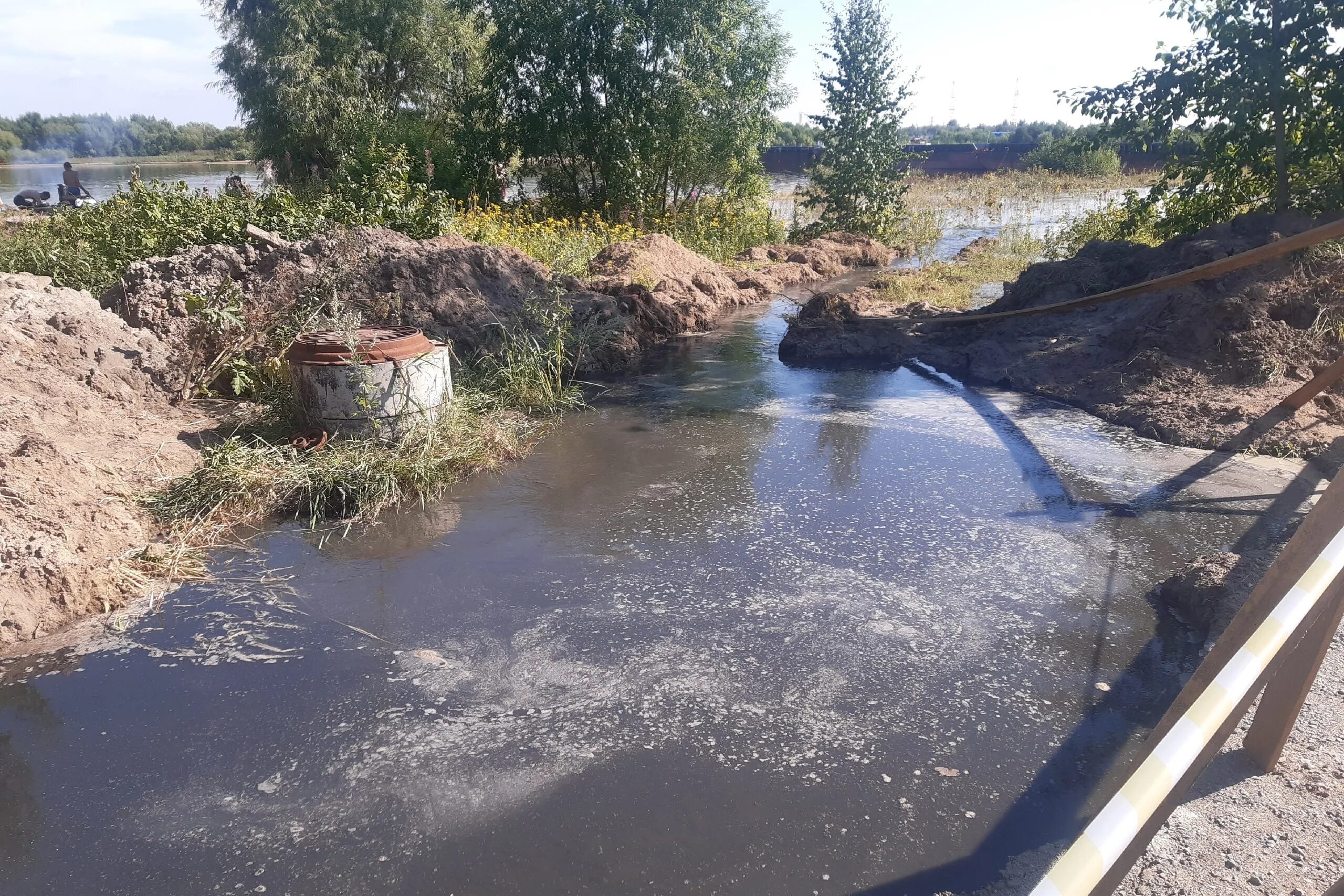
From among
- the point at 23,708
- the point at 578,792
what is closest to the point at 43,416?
the point at 23,708

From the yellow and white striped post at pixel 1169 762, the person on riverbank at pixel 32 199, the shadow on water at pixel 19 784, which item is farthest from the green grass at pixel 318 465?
the person on riverbank at pixel 32 199

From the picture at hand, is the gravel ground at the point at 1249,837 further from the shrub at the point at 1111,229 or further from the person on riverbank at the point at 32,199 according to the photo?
the person on riverbank at the point at 32,199

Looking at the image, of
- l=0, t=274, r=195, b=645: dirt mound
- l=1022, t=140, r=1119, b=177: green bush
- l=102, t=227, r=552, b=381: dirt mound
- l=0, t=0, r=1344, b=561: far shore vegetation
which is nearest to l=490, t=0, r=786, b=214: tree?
l=0, t=0, r=1344, b=561: far shore vegetation

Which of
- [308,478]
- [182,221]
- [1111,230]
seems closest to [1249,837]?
[308,478]

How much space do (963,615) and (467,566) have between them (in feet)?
8.65

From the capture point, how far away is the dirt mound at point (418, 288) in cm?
731

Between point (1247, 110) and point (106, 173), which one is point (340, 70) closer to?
point (1247, 110)

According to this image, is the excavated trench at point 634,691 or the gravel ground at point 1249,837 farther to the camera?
the excavated trench at point 634,691

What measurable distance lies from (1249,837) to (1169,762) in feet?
5.88

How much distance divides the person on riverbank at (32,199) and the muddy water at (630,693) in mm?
20338

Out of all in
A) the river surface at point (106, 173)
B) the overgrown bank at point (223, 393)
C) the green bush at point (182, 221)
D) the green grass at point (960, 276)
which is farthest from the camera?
the river surface at point (106, 173)

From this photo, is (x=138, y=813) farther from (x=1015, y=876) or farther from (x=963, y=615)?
(x=963, y=615)

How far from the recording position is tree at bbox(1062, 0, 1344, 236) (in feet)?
28.8

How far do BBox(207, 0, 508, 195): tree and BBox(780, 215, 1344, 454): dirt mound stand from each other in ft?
51.4
